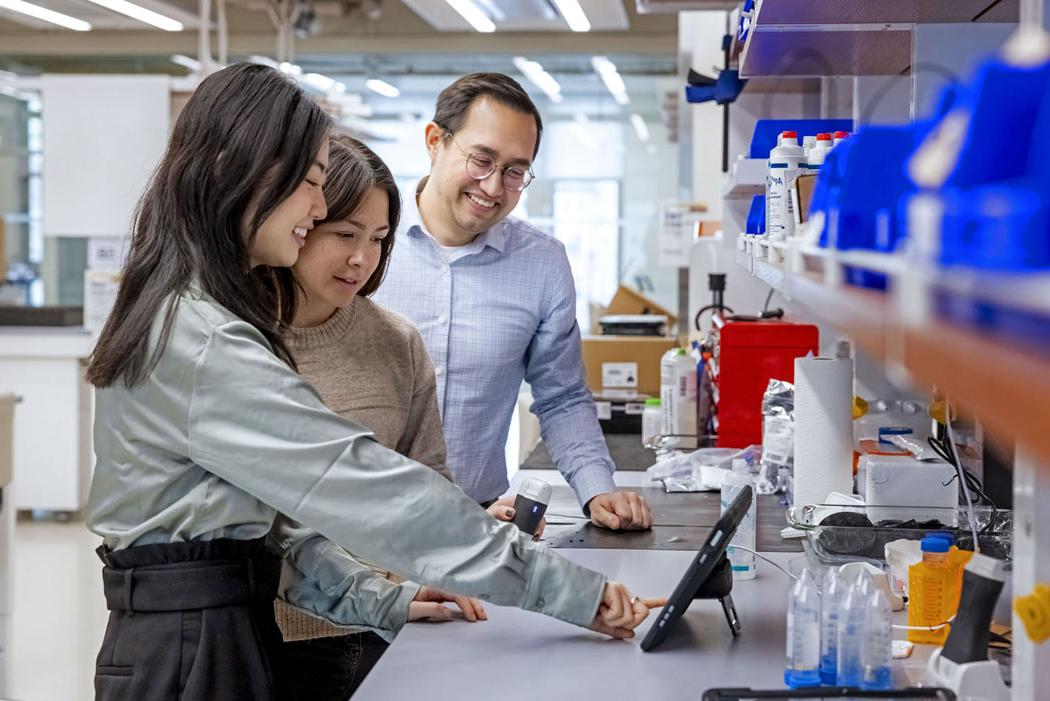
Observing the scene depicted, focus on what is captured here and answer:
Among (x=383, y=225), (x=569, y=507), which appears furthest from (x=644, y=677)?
(x=569, y=507)

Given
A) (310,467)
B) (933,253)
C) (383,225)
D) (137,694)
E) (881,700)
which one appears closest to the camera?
(933,253)

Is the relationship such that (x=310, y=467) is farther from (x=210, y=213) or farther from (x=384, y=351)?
(x=384, y=351)

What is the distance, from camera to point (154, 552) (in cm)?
162

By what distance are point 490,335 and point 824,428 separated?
783mm

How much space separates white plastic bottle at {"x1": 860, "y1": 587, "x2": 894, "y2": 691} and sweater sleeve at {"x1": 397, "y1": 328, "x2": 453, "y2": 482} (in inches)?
40.7

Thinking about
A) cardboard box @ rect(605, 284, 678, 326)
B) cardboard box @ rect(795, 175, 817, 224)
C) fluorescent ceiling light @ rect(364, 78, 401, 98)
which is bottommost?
cardboard box @ rect(605, 284, 678, 326)

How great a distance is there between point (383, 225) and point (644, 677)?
3.29 feet

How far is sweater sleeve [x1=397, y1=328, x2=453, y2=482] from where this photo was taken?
236cm

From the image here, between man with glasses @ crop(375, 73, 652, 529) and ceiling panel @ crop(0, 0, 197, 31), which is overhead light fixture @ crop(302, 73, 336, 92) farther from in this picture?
man with glasses @ crop(375, 73, 652, 529)

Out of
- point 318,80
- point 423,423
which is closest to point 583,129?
point 318,80

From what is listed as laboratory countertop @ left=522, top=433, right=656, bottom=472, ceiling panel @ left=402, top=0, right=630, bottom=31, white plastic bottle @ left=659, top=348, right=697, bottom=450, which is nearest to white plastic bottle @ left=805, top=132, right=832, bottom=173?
laboratory countertop @ left=522, top=433, right=656, bottom=472

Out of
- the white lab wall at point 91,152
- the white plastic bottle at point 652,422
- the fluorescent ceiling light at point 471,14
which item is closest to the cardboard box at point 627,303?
the fluorescent ceiling light at point 471,14

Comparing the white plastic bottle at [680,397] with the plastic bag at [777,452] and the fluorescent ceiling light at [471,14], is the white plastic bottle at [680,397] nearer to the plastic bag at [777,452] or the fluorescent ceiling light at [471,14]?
the plastic bag at [777,452]

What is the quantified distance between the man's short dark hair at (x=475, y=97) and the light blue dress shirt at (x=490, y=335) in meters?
0.27
